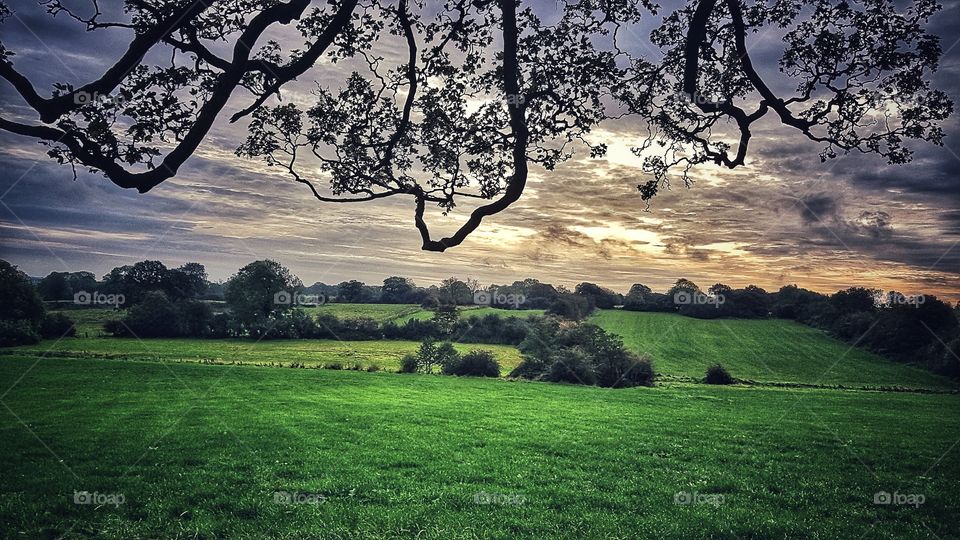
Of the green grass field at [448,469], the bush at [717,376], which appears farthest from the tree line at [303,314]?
the green grass field at [448,469]

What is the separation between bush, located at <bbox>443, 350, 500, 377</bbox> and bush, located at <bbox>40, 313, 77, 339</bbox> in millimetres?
57133

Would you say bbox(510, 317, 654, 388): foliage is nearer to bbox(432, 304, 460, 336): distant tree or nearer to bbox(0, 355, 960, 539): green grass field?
bbox(432, 304, 460, 336): distant tree

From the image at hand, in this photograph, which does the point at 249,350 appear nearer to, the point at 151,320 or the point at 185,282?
the point at 151,320

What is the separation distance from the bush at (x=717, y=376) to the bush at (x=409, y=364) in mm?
38404

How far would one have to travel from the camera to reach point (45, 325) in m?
67.6

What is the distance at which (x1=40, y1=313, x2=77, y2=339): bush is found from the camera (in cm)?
6750

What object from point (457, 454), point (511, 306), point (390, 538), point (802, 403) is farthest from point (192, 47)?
point (511, 306)

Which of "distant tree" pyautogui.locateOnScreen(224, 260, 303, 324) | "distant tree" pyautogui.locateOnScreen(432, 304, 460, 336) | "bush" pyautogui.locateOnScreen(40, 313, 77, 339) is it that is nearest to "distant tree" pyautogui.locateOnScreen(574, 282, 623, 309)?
"distant tree" pyautogui.locateOnScreen(432, 304, 460, 336)

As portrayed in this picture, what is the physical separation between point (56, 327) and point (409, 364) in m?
53.5

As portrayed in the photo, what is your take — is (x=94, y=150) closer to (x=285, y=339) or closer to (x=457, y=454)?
(x=457, y=454)

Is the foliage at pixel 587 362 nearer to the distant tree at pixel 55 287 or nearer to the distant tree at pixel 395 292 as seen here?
the distant tree at pixel 395 292

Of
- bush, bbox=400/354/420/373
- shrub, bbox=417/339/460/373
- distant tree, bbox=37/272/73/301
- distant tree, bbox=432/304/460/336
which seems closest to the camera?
bush, bbox=400/354/420/373

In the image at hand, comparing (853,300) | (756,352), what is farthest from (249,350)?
(853,300)

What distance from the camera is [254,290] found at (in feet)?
269
